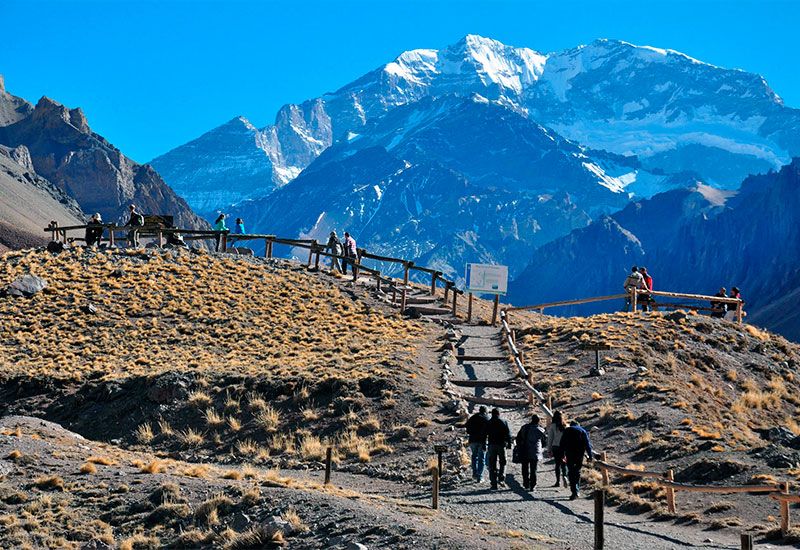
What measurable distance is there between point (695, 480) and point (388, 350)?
1545 centimetres

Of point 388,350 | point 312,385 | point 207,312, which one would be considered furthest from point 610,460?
point 207,312

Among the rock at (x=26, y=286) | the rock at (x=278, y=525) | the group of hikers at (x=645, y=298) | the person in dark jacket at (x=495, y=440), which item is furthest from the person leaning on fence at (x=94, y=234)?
the rock at (x=278, y=525)

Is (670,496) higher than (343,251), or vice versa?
(343,251)

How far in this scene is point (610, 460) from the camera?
2491 cm

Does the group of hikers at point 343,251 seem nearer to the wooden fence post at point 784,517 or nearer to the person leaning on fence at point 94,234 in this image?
the person leaning on fence at point 94,234

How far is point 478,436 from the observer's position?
22641mm

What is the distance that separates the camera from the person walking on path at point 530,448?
22250mm

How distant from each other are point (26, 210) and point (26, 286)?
139 meters

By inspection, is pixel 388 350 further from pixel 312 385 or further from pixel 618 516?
pixel 618 516

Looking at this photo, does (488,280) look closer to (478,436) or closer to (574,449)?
(478,436)

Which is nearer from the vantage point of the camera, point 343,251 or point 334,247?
point 334,247

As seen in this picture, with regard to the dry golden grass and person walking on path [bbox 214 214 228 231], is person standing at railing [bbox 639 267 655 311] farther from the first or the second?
person walking on path [bbox 214 214 228 231]

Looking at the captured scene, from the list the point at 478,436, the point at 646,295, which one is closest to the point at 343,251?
the point at 646,295

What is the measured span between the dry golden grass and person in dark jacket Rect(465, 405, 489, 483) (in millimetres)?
9009
